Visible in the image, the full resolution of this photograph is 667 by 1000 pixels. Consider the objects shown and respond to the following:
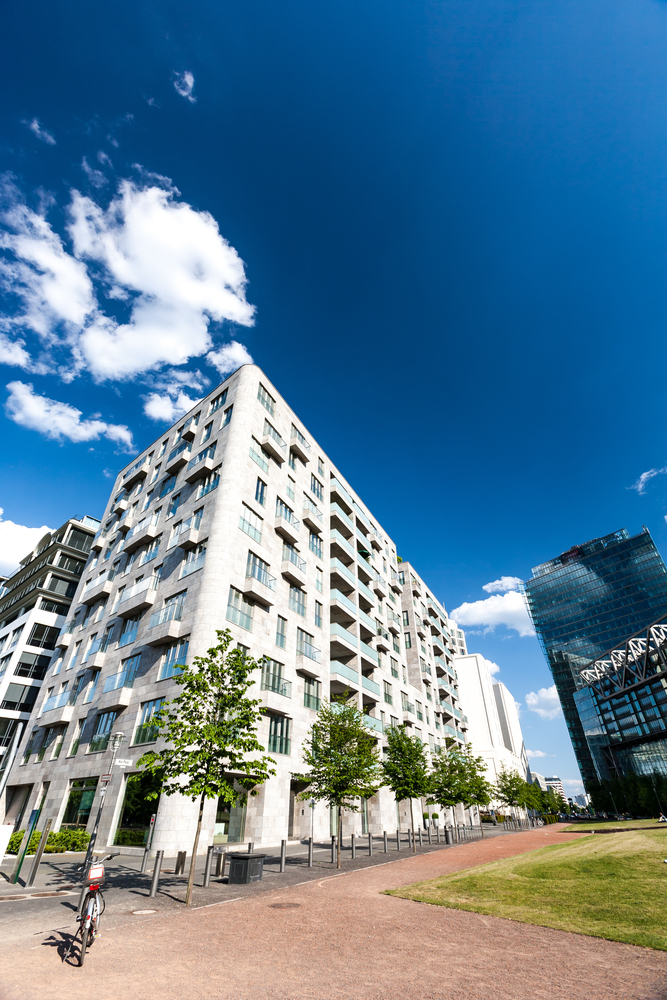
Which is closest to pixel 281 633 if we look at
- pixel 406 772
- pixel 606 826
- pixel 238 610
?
pixel 238 610

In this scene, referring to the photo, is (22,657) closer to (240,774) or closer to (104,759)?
(104,759)

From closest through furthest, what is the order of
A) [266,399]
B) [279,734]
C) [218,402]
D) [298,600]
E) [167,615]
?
[167,615] → [279,734] → [298,600] → [218,402] → [266,399]

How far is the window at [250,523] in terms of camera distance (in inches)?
1153

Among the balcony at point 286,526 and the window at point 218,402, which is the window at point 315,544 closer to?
the balcony at point 286,526

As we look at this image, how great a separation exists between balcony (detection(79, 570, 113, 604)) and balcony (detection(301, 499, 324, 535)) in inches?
641

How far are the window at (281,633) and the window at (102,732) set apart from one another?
10.6 m

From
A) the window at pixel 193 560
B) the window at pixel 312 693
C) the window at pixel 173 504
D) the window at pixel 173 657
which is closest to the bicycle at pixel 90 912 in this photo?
the window at pixel 173 657

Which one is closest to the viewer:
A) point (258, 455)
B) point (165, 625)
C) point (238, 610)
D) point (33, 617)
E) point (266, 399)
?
point (165, 625)

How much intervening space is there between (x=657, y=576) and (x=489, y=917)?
497 ft

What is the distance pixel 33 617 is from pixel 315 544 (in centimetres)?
2998

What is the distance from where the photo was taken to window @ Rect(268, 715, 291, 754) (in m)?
26.4

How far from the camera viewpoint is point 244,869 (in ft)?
47.0

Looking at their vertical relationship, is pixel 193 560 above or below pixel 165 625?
above

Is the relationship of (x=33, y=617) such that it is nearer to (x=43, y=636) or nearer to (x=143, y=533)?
(x=43, y=636)
